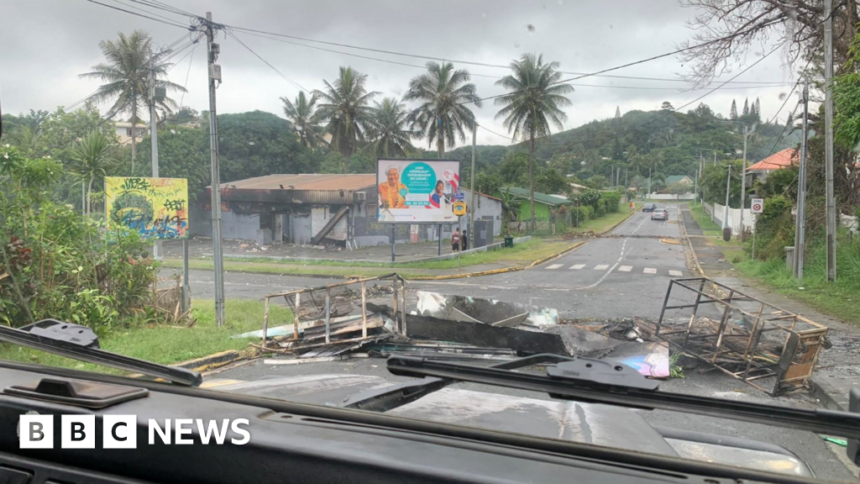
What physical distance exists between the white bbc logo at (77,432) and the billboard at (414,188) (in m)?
25.3

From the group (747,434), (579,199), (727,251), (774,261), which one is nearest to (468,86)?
(727,251)

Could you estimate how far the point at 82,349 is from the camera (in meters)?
1.96

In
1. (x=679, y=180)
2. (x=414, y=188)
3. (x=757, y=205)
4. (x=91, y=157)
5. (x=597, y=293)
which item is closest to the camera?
(x=91, y=157)

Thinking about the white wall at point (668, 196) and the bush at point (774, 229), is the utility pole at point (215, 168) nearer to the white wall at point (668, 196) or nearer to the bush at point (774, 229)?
the bush at point (774, 229)

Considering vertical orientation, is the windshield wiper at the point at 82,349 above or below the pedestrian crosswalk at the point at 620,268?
above

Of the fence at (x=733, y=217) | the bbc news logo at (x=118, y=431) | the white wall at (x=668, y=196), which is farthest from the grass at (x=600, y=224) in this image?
the bbc news logo at (x=118, y=431)

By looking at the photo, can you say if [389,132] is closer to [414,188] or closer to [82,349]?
[414,188]

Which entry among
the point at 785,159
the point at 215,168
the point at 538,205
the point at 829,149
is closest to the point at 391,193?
the point at 829,149

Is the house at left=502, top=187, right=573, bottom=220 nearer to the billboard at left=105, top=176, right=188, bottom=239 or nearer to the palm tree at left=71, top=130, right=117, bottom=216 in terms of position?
the billboard at left=105, top=176, right=188, bottom=239

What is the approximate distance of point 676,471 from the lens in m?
1.28

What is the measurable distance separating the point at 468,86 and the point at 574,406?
34.5m

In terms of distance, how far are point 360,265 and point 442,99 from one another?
42.4 feet

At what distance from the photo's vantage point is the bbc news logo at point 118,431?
146cm

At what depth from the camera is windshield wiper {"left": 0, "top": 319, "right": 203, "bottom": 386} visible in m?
1.90
